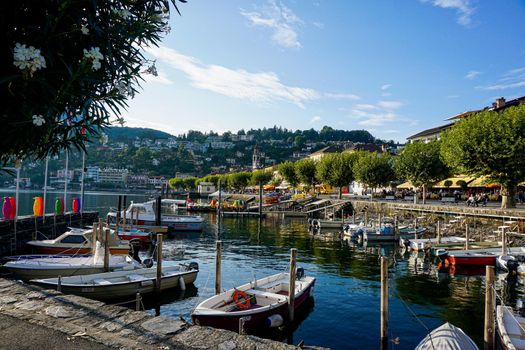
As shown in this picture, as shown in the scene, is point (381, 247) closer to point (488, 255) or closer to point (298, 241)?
point (298, 241)

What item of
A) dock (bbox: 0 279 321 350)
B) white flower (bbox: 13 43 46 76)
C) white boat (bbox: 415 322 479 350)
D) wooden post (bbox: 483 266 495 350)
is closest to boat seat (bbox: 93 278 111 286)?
dock (bbox: 0 279 321 350)

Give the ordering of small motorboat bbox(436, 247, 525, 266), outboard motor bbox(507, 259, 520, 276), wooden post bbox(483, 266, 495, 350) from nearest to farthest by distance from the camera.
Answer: wooden post bbox(483, 266, 495, 350) → outboard motor bbox(507, 259, 520, 276) → small motorboat bbox(436, 247, 525, 266)

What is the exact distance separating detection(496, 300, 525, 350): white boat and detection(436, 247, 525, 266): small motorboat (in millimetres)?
13908

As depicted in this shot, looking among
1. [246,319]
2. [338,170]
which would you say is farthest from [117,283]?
[338,170]

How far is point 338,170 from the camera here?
73.4 metres

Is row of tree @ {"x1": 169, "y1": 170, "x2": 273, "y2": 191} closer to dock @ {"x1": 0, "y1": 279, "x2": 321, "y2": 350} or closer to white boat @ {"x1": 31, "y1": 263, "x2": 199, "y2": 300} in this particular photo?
white boat @ {"x1": 31, "y1": 263, "x2": 199, "y2": 300}

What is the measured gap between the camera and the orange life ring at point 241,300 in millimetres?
14122

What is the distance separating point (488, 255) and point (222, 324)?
21733mm

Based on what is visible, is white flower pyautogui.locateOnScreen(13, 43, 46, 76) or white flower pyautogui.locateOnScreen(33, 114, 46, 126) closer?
white flower pyautogui.locateOnScreen(13, 43, 46, 76)

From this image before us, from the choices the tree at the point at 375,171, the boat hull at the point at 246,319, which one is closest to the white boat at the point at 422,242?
the boat hull at the point at 246,319

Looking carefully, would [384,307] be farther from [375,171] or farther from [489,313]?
[375,171]

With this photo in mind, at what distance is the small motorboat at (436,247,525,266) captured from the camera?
2533cm

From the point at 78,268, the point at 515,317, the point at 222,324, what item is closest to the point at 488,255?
the point at 515,317

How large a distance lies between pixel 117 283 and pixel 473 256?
23.5m
